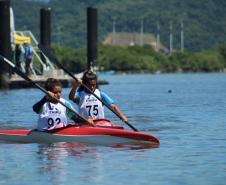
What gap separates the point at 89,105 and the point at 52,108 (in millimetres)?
1236

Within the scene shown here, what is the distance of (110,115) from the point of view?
33625 millimetres

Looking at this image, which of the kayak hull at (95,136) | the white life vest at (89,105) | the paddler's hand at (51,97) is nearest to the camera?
the paddler's hand at (51,97)

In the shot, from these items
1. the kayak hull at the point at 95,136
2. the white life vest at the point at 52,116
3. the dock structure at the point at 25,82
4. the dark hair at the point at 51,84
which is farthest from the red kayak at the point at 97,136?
the dock structure at the point at 25,82

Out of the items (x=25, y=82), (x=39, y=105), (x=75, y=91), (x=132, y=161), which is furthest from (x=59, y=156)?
(x=25, y=82)

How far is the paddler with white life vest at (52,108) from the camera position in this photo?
20.9m

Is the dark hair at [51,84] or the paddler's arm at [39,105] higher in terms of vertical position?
the dark hair at [51,84]

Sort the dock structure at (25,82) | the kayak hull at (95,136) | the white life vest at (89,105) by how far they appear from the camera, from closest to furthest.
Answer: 1. the kayak hull at (95,136)
2. the white life vest at (89,105)
3. the dock structure at (25,82)

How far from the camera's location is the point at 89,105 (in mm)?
22094

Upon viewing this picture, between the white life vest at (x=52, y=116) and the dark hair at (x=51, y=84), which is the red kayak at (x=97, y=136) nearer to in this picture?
the white life vest at (x=52, y=116)

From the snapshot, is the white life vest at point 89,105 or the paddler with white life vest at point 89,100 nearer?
the paddler with white life vest at point 89,100

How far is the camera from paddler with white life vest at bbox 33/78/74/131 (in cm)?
2089

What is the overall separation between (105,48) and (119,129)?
178 metres

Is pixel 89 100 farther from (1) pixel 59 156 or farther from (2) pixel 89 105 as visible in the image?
(1) pixel 59 156

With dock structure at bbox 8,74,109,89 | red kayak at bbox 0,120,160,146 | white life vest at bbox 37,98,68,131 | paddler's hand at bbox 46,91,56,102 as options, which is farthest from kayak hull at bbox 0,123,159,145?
dock structure at bbox 8,74,109,89
